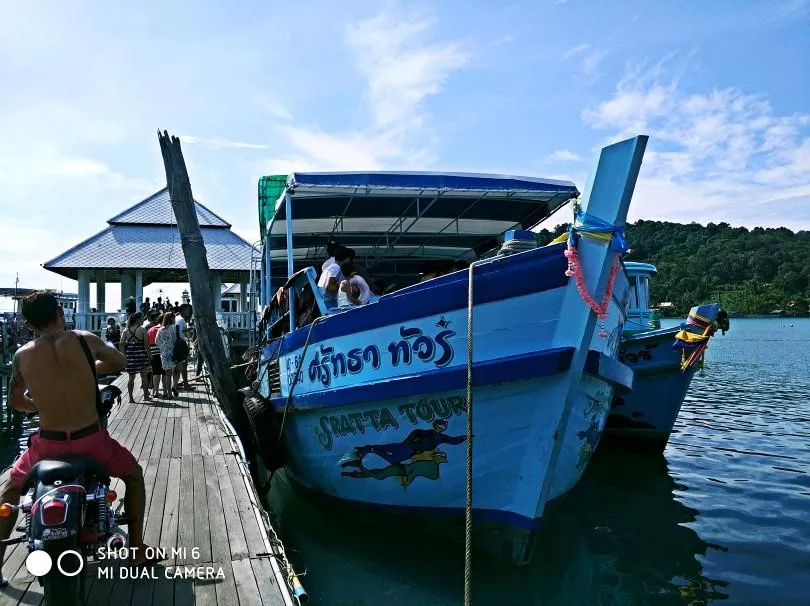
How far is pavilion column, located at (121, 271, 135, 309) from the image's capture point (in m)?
21.5

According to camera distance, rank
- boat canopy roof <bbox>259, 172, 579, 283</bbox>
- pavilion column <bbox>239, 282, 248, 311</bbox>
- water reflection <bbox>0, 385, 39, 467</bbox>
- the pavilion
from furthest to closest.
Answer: pavilion column <bbox>239, 282, 248, 311</bbox> < the pavilion < water reflection <bbox>0, 385, 39, 467</bbox> < boat canopy roof <bbox>259, 172, 579, 283</bbox>

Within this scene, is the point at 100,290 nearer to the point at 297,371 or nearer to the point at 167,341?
the point at 167,341

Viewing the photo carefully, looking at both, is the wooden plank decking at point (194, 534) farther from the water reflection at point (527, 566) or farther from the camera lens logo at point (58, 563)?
the water reflection at point (527, 566)

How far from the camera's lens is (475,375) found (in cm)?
458

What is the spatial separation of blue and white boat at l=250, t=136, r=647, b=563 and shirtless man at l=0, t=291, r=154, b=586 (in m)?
2.28

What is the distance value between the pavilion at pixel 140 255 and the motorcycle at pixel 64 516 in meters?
15.8

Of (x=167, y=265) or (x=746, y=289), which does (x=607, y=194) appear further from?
(x=746, y=289)

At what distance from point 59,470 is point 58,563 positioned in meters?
0.42

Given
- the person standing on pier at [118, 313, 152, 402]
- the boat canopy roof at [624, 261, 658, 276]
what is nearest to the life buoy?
the person standing on pier at [118, 313, 152, 402]

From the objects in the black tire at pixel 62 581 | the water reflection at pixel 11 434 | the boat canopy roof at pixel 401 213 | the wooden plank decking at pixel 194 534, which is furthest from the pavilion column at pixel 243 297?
the black tire at pixel 62 581

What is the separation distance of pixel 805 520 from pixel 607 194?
5308 millimetres

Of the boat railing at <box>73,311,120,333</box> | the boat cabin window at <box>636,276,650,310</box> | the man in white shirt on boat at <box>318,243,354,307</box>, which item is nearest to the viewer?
the man in white shirt on boat at <box>318,243,354,307</box>

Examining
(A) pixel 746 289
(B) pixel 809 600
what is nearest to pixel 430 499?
(B) pixel 809 600

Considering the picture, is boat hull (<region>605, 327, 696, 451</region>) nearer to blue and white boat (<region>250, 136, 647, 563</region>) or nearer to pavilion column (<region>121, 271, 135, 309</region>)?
blue and white boat (<region>250, 136, 647, 563</region>)
